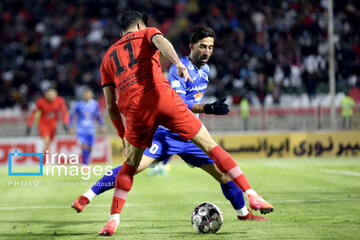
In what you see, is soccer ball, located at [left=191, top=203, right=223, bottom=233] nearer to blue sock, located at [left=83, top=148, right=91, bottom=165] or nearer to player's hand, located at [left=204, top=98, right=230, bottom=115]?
player's hand, located at [left=204, top=98, right=230, bottom=115]

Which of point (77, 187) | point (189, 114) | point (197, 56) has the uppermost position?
point (197, 56)

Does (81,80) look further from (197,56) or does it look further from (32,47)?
(197,56)

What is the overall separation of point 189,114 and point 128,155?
0.83m

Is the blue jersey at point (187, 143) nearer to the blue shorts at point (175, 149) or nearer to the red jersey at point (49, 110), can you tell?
the blue shorts at point (175, 149)

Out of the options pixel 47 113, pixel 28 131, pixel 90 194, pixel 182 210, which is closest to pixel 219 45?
pixel 28 131

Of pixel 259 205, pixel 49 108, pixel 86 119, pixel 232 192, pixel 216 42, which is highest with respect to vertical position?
pixel 216 42

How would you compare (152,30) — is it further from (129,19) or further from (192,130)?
(192,130)

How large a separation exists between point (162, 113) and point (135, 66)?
53cm

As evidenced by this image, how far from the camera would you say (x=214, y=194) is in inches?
Result: 412

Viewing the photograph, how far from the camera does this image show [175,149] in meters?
6.64

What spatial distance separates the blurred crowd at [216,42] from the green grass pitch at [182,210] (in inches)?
442

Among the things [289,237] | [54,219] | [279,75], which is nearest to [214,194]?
[54,219]

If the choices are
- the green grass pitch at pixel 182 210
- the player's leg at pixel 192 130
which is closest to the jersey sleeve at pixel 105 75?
the player's leg at pixel 192 130

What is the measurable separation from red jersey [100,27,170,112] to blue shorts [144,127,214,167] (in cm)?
126
